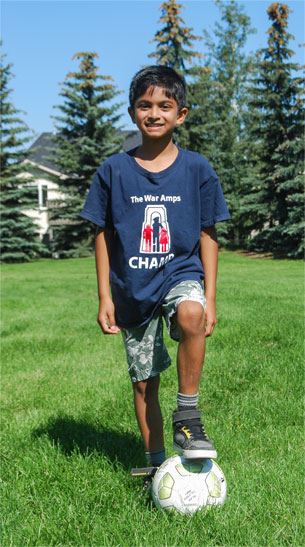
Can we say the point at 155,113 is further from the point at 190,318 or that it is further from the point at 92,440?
the point at 92,440

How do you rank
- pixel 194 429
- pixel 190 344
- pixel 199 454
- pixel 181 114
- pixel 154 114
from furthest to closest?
pixel 181 114, pixel 154 114, pixel 190 344, pixel 194 429, pixel 199 454

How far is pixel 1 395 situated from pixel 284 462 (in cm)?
275

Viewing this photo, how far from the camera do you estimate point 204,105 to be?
107 feet

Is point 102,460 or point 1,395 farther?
point 1,395

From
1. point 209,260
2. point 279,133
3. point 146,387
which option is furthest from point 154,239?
point 279,133

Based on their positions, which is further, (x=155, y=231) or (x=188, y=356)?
(x=155, y=231)

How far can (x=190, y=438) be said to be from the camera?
8.41 ft

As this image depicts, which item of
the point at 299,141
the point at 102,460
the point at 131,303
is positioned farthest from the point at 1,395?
the point at 299,141

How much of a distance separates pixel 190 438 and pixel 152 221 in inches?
44.7

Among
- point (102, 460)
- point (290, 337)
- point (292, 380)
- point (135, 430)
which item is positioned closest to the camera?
point (102, 460)

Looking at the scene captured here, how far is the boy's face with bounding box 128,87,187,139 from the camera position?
9.95ft

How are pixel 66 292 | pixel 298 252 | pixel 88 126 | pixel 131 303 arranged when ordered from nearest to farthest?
pixel 131 303
pixel 66 292
pixel 298 252
pixel 88 126

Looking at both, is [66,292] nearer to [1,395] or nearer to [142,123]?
[1,395]

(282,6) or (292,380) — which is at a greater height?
(282,6)
